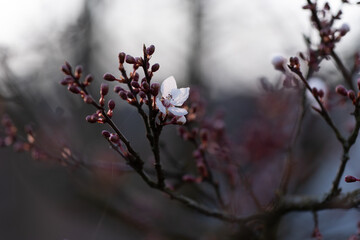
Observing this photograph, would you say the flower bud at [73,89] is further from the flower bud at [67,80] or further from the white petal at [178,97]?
the white petal at [178,97]

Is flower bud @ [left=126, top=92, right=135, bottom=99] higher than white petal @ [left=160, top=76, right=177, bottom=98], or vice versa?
white petal @ [left=160, top=76, right=177, bottom=98]

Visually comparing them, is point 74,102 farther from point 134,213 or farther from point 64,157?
point 64,157

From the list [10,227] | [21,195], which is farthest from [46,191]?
[10,227]

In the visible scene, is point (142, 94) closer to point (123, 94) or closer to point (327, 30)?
point (123, 94)

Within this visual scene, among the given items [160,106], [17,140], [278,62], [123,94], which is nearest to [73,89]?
[123,94]

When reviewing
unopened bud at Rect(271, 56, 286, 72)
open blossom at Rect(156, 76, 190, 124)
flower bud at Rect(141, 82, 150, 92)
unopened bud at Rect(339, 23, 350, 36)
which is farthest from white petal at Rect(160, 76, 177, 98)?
unopened bud at Rect(339, 23, 350, 36)

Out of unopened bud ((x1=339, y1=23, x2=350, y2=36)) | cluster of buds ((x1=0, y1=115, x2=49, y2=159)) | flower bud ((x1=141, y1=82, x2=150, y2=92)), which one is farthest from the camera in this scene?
cluster of buds ((x1=0, y1=115, x2=49, y2=159))

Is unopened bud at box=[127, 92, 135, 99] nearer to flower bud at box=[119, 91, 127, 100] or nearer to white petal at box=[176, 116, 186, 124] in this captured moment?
flower bud at box=[119, 91, 127, 100]

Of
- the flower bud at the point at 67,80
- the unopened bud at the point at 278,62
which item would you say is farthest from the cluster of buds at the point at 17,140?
the unopened bud at the point at 278,62
